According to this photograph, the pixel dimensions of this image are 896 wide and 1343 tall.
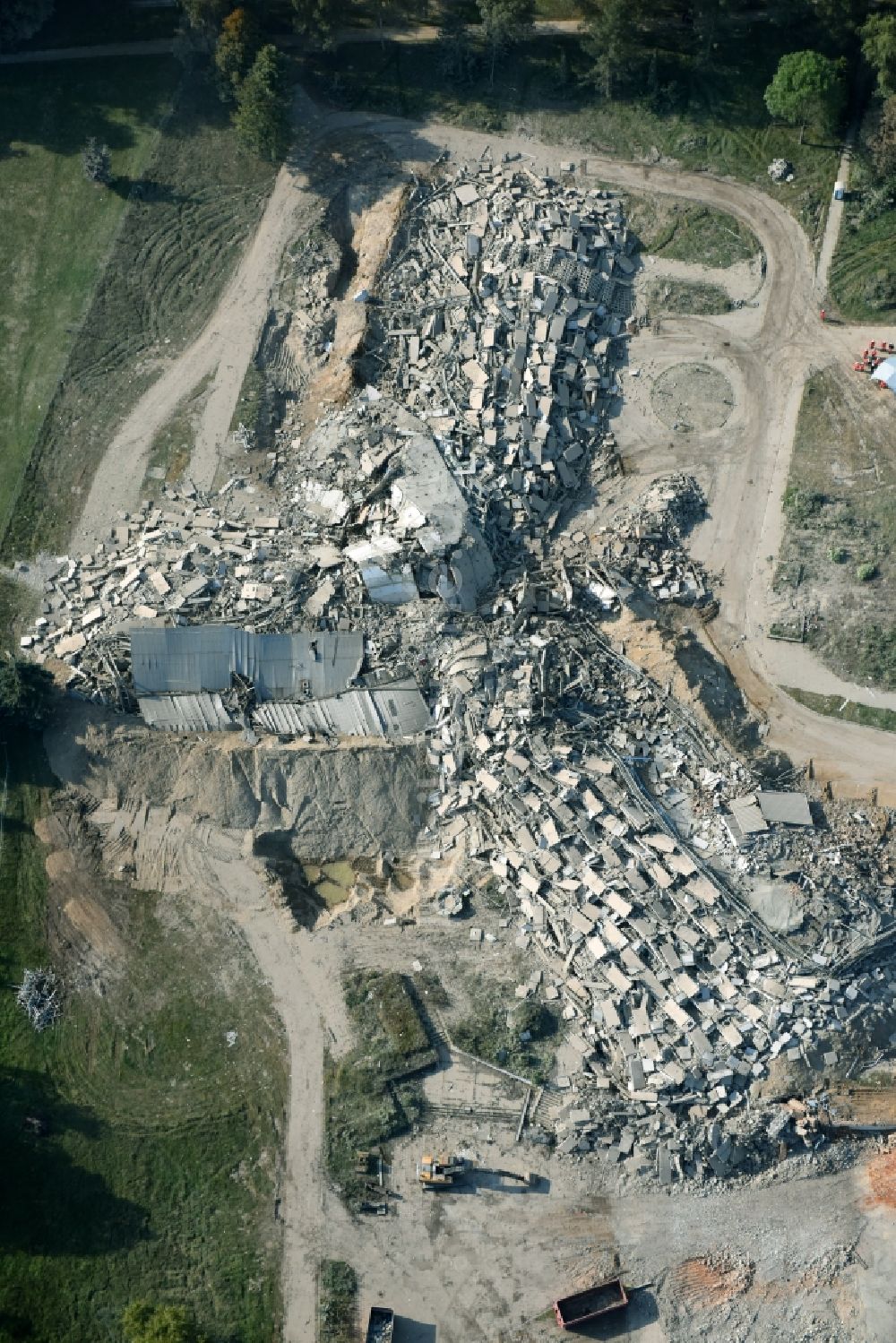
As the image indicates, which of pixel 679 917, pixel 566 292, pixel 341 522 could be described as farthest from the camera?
pixel 566 292

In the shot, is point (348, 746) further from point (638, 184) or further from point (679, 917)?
point (638, 184)

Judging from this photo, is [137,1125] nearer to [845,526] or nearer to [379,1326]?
[379,1326]

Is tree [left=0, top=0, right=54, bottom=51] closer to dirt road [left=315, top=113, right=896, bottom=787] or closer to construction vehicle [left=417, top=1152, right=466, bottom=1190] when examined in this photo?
dirt road [left=315, top=113, right=896, bottom=787]

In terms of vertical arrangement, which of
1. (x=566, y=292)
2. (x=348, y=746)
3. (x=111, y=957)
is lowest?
(x=111, y=957)

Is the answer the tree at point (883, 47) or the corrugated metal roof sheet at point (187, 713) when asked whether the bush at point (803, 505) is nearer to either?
the tree at point (883, 47)

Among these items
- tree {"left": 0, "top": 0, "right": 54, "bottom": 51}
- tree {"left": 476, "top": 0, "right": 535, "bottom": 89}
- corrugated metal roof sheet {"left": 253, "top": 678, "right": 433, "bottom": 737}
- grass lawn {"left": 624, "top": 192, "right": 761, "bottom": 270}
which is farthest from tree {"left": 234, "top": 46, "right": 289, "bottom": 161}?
corrugated metal roof sheet {"left": 253, "top": 678, "right": 433, "bottom": 737}

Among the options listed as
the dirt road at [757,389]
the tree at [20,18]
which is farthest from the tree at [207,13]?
the tree at [20,18]

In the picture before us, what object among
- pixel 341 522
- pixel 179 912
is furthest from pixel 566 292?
pixel 179 912
